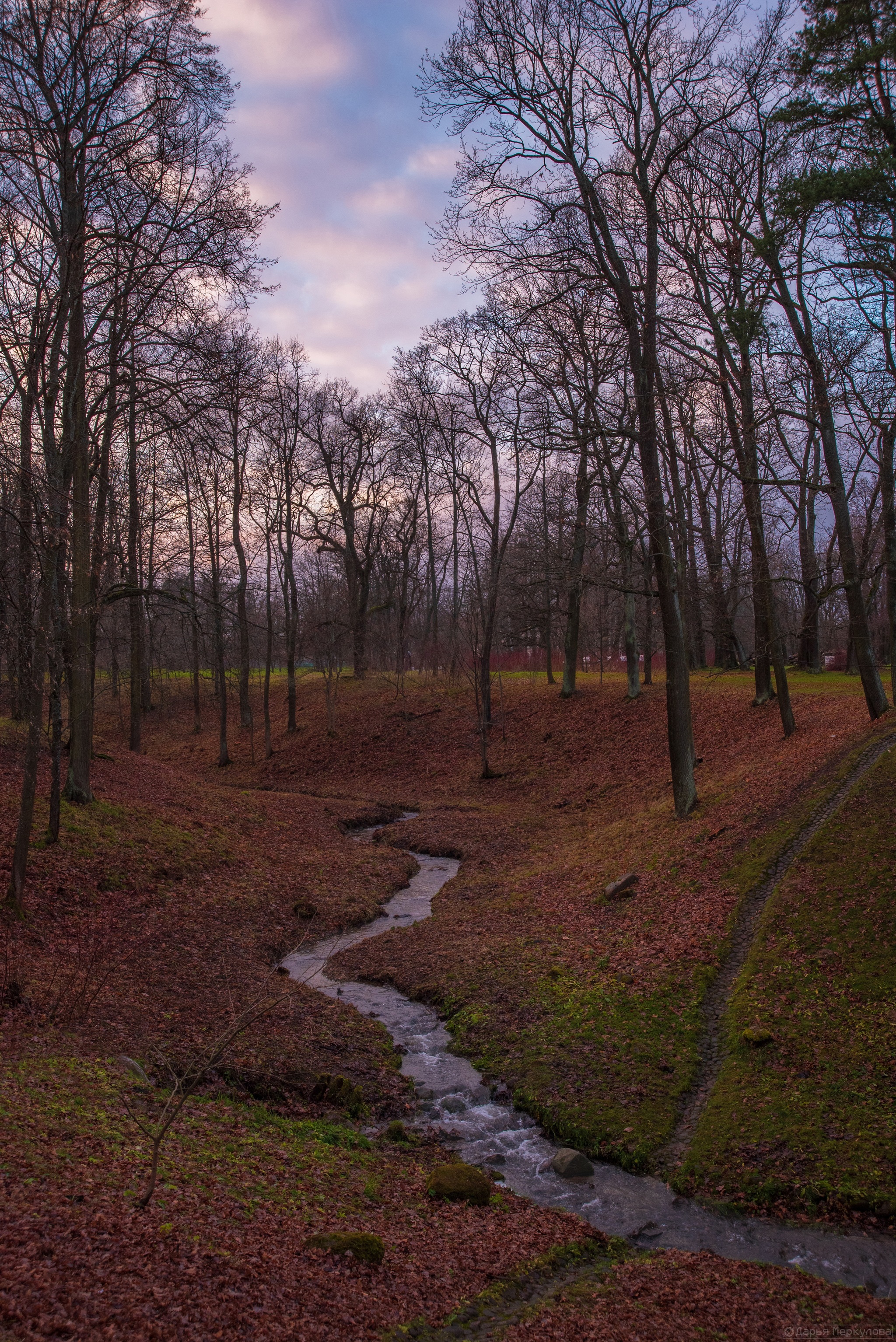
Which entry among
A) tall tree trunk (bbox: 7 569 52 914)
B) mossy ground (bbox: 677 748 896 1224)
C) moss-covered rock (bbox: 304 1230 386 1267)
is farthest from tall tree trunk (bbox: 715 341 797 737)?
moss-covered rock (bbox: 304 1230 386 1267)

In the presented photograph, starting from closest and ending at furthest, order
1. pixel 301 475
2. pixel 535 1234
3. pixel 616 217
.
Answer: pixel 535 1234
pixel 616 217
pixel 301 475

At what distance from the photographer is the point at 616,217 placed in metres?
14.9

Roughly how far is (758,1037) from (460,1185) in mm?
3505

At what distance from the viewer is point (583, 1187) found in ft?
21.2

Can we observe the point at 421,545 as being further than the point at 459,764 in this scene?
Yes

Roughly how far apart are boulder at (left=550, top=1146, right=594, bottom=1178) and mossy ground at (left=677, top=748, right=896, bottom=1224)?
79 cm

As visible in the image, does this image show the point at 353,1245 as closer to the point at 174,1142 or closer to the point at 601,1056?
the point at 174,1142

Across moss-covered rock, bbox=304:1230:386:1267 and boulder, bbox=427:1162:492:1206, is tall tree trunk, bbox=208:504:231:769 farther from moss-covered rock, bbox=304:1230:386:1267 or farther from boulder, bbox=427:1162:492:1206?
moss-covered rock, bbox=304:1230:386:1267

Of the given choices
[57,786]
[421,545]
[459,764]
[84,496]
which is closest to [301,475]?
[421,545]

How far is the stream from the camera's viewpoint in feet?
17.9

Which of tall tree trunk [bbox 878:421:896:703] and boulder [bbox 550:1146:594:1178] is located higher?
tall tree trunk [bbox 878:421:896:703]

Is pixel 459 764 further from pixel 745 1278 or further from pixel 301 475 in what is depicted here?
pixel 745 1278

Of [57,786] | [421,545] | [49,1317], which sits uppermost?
[421,545]

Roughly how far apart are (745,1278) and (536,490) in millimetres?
33864
